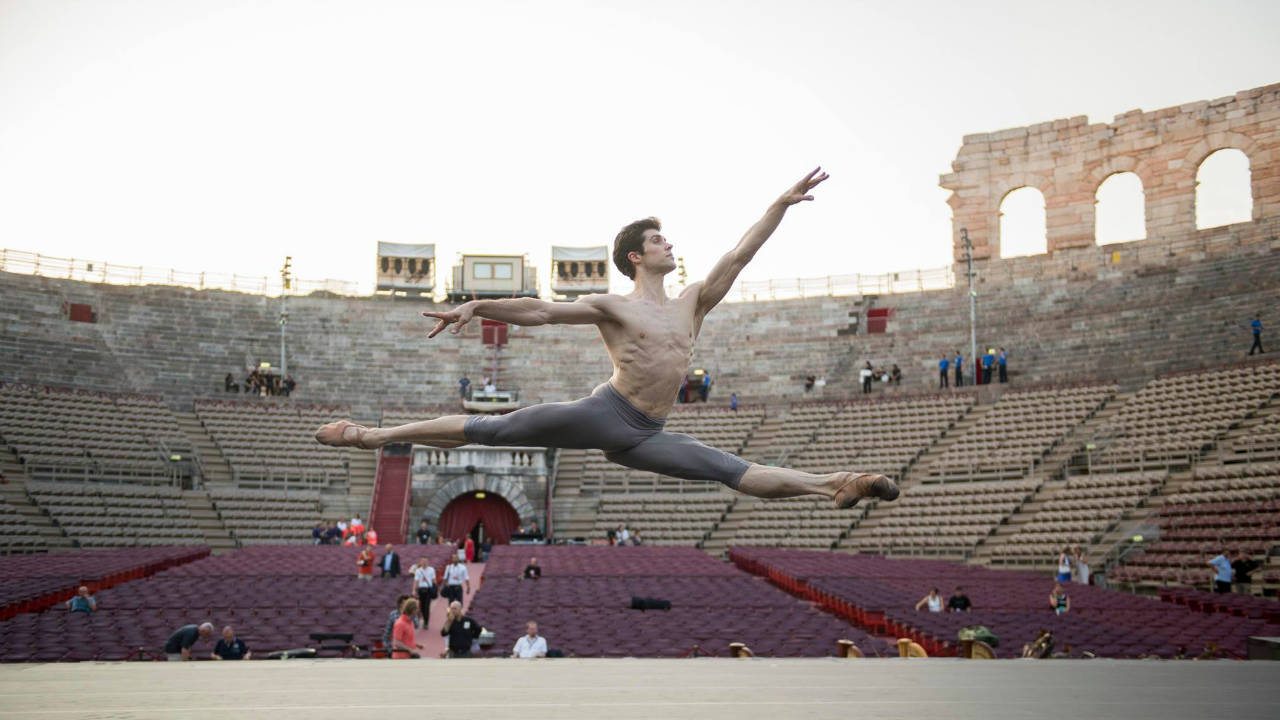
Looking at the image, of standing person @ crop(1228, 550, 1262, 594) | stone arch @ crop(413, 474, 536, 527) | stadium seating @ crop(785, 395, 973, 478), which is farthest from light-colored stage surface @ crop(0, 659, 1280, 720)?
stone arch @ crop(413, 474, 536, 527)

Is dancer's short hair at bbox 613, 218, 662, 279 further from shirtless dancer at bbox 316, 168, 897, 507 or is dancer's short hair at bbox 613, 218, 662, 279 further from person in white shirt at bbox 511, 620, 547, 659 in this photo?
person in white shirt at bbox 511, 620, 547, 659

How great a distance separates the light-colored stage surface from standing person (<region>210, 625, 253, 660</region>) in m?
5.79

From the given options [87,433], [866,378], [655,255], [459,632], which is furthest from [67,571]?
[866,378]

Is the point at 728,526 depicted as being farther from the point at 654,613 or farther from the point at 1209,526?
the point at 654,613

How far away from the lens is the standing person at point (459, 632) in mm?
15875

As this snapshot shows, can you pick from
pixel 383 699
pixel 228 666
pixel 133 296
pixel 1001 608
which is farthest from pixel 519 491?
pixel 383 699

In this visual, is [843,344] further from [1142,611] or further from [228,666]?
[228,666]

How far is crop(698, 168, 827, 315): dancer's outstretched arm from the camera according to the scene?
6941 millimetres

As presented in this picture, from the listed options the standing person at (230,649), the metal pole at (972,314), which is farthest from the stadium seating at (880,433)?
the standing person at (230,649)

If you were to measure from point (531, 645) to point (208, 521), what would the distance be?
86.4 ft

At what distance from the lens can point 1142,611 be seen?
64.2 ft

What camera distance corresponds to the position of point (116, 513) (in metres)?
35.8

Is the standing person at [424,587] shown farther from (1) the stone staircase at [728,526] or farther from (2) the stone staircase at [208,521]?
(2) the stone staircase at [208,521]

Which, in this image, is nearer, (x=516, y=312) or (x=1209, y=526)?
(x=516, y=312)
